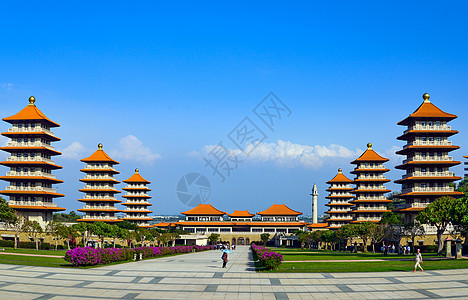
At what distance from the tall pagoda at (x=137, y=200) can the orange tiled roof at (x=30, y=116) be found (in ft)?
120

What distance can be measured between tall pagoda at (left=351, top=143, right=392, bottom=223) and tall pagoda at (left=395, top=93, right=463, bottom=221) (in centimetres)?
1659

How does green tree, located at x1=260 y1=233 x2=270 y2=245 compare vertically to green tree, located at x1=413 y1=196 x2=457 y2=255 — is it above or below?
below

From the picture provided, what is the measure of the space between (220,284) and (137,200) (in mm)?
91211

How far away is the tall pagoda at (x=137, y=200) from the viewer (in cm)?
11394

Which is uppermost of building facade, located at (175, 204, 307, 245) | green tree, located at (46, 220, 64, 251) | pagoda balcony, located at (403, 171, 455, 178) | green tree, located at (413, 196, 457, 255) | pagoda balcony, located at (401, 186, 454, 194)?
pagoda balcony, located at (403, 171, 455, 178)

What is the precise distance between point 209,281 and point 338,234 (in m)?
50.6

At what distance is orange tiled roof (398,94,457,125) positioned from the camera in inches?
2904

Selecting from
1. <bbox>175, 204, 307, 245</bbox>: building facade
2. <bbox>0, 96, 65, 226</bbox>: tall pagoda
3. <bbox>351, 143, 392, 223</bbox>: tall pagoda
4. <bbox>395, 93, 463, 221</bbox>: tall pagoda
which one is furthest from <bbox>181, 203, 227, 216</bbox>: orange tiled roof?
<bbox>395, 93, 463, 221</bbox>: tall pagoda

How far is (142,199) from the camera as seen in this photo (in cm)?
11638

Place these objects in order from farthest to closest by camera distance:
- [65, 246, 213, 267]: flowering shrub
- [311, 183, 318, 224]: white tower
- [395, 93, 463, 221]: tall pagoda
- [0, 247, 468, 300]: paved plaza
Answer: [311, 183, 318, 224]: white tower < [395, 93, 463, 221]: tall pagoda < [65, 246, 213, 267]: flowering shrub < [0, 247, 468, 300]: paved plaza

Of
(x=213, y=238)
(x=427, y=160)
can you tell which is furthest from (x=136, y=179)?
(x=427, y=160)

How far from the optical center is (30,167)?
78438mm

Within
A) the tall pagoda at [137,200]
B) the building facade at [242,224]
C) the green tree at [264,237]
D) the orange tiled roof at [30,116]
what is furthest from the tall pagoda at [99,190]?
the green tree at [264,237]

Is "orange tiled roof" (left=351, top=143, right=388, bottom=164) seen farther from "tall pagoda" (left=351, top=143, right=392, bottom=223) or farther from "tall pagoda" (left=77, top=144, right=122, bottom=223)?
"tall pagoda" (left=77, top=144, right=122, bottom=223)
